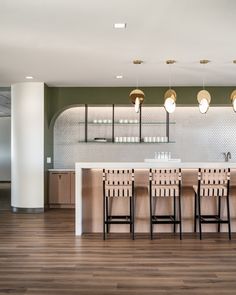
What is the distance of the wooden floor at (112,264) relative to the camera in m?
3.65

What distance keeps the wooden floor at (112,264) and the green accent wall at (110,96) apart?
138 inches

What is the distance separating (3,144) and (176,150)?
31.5 feet

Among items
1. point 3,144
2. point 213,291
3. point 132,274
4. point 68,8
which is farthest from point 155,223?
point 3,144

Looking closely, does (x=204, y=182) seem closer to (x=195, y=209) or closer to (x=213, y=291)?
(x=195, y=209)

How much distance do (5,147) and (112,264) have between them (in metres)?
12.6

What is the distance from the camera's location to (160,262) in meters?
4.47

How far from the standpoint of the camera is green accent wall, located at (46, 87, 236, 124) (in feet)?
28.3

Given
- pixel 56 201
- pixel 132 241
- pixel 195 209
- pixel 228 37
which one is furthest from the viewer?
pixel 56 201

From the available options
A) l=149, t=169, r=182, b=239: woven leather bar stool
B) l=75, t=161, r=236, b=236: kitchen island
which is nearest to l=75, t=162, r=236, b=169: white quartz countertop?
l=149, t=169, r=182, b=239: woven leather bar stool

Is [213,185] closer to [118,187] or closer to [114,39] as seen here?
[118,187]

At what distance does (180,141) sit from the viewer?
29.5 ft

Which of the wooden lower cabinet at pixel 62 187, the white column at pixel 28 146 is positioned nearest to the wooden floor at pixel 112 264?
the white column at pixel 28 146

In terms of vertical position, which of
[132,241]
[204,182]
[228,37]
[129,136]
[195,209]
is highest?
[228,37]

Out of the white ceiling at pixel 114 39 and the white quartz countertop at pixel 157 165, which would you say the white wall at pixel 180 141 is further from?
the white quartz countertop at pixel 157 165
